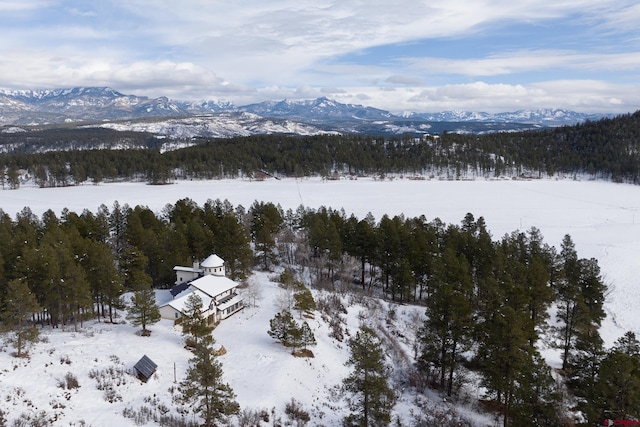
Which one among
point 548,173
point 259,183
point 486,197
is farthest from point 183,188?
point 548,173

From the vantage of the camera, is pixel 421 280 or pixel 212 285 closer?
pixel 212 285

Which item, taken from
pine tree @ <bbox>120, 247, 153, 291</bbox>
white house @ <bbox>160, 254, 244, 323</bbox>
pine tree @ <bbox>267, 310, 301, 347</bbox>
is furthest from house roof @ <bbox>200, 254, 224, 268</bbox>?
pine tree @ <bbox>267, 310, 301, 347</bbox>

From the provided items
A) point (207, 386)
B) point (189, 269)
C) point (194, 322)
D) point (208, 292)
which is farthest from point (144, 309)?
point (207, 386)

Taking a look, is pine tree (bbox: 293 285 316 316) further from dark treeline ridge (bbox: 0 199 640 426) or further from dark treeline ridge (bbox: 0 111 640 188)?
dark treeline ridge (bbox: 0 111 640 188)

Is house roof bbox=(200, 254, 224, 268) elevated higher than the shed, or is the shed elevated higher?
house roof bbox=(200, 254, 224, 268)

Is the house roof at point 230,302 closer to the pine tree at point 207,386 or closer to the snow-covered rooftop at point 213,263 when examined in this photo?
the snow-covered rooftop at point 213,263

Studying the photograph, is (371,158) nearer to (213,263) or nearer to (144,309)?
(213,263)

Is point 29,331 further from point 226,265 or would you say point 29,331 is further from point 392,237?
point 392,237
